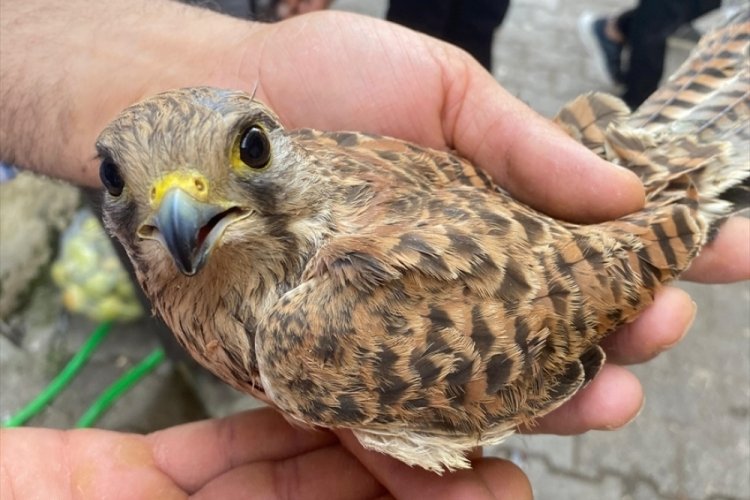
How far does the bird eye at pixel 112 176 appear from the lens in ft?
6.12

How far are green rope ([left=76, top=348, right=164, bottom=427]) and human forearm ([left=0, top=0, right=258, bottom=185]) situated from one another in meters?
1.76

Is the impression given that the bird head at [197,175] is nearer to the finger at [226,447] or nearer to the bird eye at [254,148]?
the bird eye at [254,148]

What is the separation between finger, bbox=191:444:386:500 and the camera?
8.91ft

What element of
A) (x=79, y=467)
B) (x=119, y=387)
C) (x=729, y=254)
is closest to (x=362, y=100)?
(x=729, y=254)

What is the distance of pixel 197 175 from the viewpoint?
1.75 metres

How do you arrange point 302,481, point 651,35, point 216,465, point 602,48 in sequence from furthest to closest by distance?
point 602,48, point 651,35, point 216,465, point 302,481

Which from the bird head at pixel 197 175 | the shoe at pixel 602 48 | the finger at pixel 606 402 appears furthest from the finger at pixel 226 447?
the shoe at pixel 602 48

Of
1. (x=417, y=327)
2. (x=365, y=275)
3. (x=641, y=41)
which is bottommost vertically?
(x=641, y=41)

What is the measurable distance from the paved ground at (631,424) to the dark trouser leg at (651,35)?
1.92 m

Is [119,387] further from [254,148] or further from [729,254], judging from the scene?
[729,254]

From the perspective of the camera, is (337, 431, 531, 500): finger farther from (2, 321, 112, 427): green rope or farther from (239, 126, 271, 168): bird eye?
(2, 321, 112, 427): green rope

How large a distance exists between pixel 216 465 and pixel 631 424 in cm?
279

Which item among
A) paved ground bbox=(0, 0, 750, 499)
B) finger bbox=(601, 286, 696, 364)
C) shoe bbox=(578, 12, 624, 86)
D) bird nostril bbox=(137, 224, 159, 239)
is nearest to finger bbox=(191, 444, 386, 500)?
finger bbox=(601, 286, 696, 364)

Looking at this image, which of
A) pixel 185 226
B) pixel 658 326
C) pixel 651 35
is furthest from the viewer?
pixel 651 35
